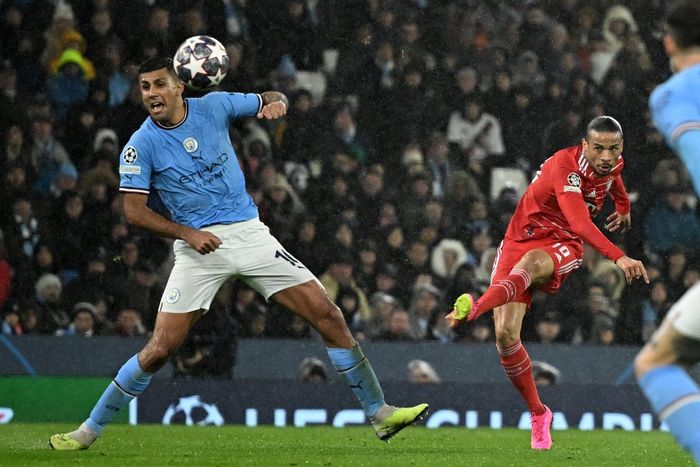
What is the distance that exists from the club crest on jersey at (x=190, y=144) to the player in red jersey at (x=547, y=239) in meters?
1.91

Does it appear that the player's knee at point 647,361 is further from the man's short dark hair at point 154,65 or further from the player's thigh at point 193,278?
the man's short dark hair at point 154,65

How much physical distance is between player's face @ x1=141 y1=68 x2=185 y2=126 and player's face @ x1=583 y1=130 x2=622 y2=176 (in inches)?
109

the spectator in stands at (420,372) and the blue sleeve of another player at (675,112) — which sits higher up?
the blue sleeve of another player at (675,112)

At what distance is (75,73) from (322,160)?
2.77 metres

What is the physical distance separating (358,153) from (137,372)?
22.7 ft

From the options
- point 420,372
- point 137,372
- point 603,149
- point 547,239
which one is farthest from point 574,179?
point 420,372

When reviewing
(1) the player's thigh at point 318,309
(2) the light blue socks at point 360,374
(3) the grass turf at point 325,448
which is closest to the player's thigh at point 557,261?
(3) the grass turf at point 325,448

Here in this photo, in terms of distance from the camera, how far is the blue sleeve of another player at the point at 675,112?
4.04 meters

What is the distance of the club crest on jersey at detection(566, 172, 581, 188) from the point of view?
8477mm

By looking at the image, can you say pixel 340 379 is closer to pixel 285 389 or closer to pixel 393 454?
pixel 285 389

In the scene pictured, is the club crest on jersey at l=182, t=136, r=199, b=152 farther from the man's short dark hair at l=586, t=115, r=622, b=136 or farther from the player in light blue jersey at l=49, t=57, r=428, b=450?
the man's short dark hair at l=586, t=115, r=622, b=136

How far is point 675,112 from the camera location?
4.09m

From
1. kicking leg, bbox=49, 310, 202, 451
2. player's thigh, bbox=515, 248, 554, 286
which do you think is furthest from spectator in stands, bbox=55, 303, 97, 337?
player's thigh, bbox=515, 248, 554, 286

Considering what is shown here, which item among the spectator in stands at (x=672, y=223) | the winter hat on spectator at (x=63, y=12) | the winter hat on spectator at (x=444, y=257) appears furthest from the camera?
the spectator in stands at (x=672, y=223)
